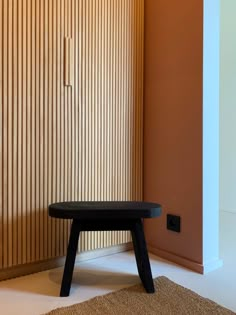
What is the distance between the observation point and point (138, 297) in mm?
1539

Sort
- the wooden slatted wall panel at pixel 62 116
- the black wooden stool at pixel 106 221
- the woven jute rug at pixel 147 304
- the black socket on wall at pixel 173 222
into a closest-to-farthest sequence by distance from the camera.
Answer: the woven jute rug at pixel 147 304 → the black wooden stool at pixel 106 221 → the wooden slatted wall panel at pixel 62 116 → the black socket on wall at pixel 173 222

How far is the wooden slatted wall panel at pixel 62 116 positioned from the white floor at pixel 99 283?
131 mm

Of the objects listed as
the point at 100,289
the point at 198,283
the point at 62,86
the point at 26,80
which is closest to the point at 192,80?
the point at 62,86

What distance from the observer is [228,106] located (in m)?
3.49

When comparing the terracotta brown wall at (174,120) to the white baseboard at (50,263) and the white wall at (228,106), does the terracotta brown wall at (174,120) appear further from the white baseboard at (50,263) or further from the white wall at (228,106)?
the white wall at (228,106)

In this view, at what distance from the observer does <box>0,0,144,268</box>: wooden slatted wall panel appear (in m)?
1.75

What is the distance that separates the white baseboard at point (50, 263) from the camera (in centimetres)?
180

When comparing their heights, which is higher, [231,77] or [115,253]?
[231,77]

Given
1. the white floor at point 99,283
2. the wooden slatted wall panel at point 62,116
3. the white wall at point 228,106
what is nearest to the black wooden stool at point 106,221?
the white floor at point 99,283

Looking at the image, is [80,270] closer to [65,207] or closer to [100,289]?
[100,289]

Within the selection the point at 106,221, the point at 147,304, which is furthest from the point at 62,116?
the point at 147,304

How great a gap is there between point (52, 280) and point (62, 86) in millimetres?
1137

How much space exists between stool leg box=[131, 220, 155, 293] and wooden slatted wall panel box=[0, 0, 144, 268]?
0.52 metres

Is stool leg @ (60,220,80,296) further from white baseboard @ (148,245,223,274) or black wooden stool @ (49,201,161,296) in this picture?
white baseboard @ (148,245,223,274)
